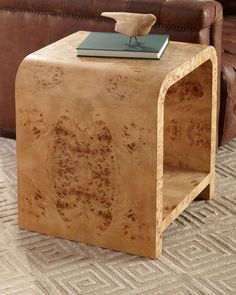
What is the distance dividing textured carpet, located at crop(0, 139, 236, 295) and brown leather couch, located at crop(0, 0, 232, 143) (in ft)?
1.71

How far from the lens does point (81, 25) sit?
261cm

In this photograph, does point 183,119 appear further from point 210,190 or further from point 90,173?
point 90,173

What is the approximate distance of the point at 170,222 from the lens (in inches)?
86.4

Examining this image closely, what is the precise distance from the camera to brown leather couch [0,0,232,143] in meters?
2.42

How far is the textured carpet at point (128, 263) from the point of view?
78.7 inches

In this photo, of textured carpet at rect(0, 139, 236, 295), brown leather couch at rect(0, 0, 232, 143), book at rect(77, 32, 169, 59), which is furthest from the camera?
brown leather couch at rect(0, 0, 232, 143)

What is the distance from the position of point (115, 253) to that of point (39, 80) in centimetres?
51

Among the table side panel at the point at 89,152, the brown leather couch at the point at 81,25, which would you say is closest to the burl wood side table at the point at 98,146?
the table side panel at the point at 89,152

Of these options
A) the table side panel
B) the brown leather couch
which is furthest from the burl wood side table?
the brown leather couch

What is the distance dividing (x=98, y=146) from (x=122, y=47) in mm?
283

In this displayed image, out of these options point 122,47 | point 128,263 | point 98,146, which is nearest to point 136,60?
point 122,47

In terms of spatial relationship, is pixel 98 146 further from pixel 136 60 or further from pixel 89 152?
pixel 136 60

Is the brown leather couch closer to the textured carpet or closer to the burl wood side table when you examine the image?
the burl wood side table

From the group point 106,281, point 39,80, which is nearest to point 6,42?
point 39,80
